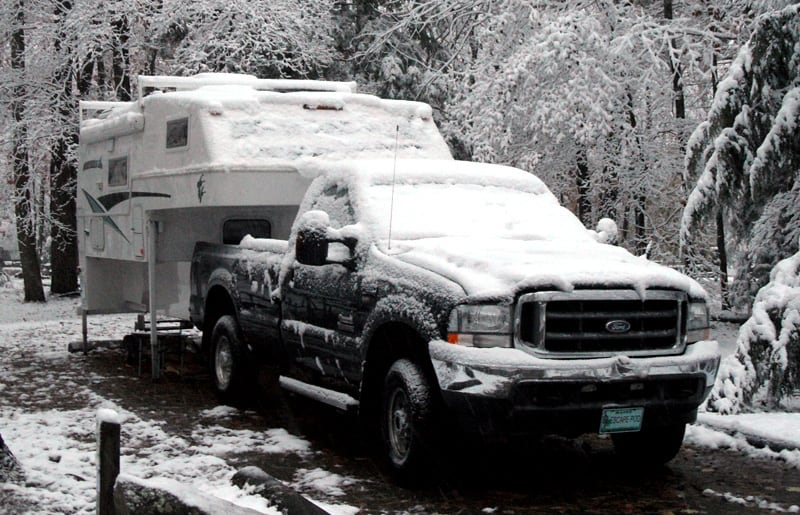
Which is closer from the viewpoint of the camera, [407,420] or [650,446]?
[407,420]

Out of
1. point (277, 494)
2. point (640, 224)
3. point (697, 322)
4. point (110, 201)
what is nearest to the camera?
point (277, 494)

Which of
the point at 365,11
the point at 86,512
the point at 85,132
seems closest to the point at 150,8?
the point at 365,11

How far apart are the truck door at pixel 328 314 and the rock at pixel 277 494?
6.46 ft

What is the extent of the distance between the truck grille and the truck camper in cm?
357

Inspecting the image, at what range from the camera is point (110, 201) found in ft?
39.9

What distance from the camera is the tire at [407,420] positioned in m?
6.22

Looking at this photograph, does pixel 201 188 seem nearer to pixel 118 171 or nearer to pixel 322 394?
pixel 118 171

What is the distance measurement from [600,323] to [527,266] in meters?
0.56

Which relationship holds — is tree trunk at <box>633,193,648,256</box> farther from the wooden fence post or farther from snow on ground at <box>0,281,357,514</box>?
the wooden fence post

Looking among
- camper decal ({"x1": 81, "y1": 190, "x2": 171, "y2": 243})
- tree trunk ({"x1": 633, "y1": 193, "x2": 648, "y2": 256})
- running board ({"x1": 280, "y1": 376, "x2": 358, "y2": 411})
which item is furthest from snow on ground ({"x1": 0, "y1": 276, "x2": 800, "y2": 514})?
tree trunk ({"x1": 633, "y1": 193, "x2": 648, "y2": 256})

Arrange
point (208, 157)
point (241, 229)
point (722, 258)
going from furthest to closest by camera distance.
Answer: point (722, 258), point (241, 229), point (208, 157)

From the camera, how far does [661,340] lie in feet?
21.0

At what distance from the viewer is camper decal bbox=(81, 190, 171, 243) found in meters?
11.4

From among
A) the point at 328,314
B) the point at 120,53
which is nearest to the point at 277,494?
the point at 328,314
